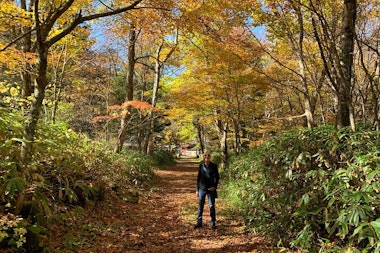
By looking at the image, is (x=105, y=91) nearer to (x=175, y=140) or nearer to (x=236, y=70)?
(x=236, y=70)

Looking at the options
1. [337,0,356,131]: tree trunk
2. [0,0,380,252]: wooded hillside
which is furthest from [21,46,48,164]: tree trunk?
[337,0,356,131]: tree trunk

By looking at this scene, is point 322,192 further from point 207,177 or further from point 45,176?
point 45,176

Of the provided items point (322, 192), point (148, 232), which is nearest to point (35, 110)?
point (148, 232)

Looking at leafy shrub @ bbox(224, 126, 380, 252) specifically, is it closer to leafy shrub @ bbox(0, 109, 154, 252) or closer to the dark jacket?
the dark jacket

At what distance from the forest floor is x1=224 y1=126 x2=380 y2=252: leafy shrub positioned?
21.9 inches

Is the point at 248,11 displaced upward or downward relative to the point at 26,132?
upward

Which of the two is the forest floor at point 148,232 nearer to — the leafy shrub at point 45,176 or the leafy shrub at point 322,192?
the leafy shrub at point 45,176

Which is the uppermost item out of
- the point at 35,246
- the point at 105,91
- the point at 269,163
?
the point at 105,91

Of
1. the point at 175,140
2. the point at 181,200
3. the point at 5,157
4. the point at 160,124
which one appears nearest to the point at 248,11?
the point at 181,200

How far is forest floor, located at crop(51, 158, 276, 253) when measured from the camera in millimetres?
4688

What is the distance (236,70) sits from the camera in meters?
12.4

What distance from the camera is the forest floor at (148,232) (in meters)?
4.69

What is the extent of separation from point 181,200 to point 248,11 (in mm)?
6458

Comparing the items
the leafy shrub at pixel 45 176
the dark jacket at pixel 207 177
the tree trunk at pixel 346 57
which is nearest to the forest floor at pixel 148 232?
the leafy shrub at pixel 45 176
